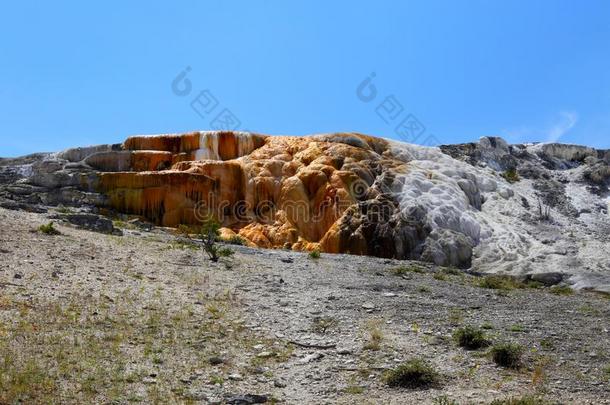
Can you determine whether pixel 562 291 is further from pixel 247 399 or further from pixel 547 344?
pixel 247 399

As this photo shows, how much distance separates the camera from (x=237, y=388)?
909cm

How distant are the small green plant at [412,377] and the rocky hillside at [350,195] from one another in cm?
1610

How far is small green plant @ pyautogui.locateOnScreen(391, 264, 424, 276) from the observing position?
21.0 metres

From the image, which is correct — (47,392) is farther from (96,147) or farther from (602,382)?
(96,147)

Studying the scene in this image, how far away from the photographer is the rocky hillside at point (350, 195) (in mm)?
28391

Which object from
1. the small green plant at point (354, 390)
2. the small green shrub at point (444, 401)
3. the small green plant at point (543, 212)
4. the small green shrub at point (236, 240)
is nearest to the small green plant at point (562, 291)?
the small green plant at point (543, 212)

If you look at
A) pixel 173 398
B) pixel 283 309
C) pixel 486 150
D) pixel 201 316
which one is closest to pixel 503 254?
pixel 486 150

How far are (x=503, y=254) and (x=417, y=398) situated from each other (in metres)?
20.4

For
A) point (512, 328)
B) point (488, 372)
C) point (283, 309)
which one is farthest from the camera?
point (283, 309)

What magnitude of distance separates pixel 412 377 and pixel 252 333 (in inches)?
139

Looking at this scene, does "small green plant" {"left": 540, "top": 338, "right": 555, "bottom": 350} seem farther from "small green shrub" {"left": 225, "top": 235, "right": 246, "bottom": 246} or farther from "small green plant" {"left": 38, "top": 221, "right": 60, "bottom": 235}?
"small green shrub" {"left": 225, "top": 235, "right": 246, "bottom": 246}

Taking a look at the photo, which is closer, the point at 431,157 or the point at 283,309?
the point at 283,309

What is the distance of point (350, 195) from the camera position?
102 ft

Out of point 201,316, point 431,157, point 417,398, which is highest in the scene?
point 431,157
